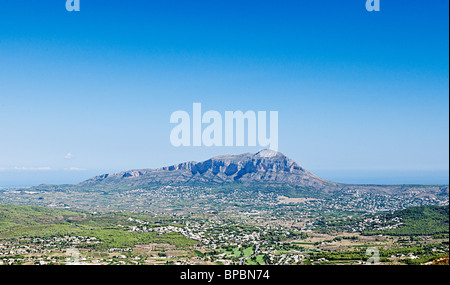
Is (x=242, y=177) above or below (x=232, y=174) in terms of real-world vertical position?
below

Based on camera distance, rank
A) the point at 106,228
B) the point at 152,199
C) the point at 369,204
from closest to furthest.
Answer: the point at 106,228 < the point at 369,204 < the point at 152,199

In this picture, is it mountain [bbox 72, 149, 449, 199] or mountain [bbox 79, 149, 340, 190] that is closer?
mountain [bbox 72, 149, 449, 199]

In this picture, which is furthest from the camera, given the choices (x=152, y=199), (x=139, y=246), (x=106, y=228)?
(x=152, y=199)

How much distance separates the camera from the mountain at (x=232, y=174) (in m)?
81.4

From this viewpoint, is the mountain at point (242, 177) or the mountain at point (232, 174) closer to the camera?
the mountain at point (242, 177)

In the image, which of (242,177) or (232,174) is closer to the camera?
(242,177)

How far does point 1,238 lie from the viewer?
29.2 metres

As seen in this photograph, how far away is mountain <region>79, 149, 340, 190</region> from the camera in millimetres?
81375

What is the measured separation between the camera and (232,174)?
86625mm

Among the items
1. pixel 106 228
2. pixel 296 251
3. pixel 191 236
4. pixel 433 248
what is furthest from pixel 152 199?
pixel 433 248
